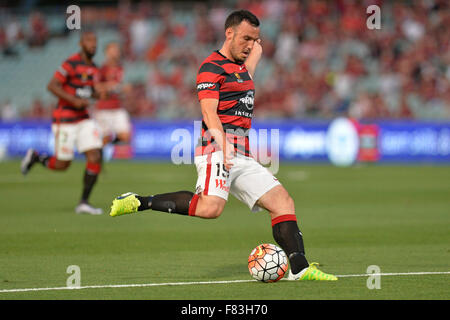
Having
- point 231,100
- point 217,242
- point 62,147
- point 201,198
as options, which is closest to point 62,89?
point 62,147

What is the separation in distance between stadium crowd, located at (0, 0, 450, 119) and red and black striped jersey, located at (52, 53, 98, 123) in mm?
14488

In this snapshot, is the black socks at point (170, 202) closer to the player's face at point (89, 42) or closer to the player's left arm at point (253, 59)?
the player's left arm at point (253, 59)

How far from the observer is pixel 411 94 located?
90.8 ft

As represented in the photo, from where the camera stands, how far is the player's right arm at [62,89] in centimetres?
1305

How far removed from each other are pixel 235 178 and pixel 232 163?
1.22ft

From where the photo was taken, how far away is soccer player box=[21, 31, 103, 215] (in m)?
13.2

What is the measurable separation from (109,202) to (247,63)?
7.24m

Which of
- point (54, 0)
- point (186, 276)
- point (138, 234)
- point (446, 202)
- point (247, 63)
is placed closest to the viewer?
point (186, 276)

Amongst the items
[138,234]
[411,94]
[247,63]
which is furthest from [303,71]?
[247,63]

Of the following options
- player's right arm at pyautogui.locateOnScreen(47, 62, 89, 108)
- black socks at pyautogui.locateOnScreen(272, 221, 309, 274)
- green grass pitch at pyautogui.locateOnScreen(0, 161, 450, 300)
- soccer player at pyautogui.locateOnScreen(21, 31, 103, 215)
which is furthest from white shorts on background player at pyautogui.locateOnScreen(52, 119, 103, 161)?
black socks at pyautogui.locateOnScreen(272, 221, 309, 274)

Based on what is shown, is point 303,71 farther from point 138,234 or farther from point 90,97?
point 138,234

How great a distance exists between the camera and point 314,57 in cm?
2973

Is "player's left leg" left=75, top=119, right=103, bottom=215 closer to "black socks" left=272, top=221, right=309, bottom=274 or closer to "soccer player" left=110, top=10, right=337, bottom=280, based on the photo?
"soccer player" left=110, top=10, right=337, bottom=280

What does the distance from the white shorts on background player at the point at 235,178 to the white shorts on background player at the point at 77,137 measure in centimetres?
602
